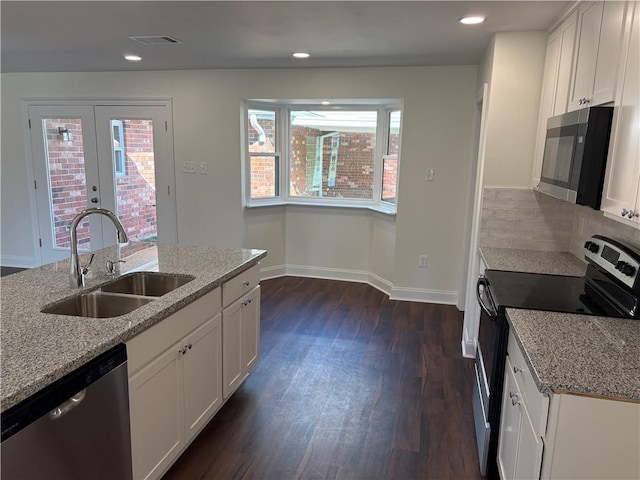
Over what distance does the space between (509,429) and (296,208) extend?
379 centimetres

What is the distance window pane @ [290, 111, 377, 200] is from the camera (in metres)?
5.11

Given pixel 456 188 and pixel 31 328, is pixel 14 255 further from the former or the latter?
pixel 456 188

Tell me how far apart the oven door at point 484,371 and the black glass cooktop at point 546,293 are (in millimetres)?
74

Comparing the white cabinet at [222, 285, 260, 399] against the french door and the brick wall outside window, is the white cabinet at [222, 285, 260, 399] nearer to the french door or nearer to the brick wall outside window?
the french door

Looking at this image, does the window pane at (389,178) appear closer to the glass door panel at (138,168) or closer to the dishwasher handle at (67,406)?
the glass door panel at (138,168)

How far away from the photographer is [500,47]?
297 cm

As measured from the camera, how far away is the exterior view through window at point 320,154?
4.99 meters

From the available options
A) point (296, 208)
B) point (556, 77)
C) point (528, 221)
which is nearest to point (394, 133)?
point (296, 208)

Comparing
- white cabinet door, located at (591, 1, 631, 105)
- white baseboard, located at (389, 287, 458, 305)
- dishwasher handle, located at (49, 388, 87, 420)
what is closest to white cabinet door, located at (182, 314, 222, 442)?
dishwasher handle, located at (49, 388, 87, 420)

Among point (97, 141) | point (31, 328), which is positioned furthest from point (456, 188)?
point (97, 141)

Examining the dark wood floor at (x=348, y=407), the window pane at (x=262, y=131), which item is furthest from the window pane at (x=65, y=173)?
the dark wood floor at (x=348, y=407)

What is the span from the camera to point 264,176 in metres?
5.22

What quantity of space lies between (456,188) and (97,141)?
4092 millimetres

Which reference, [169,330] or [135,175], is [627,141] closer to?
[169,330]
